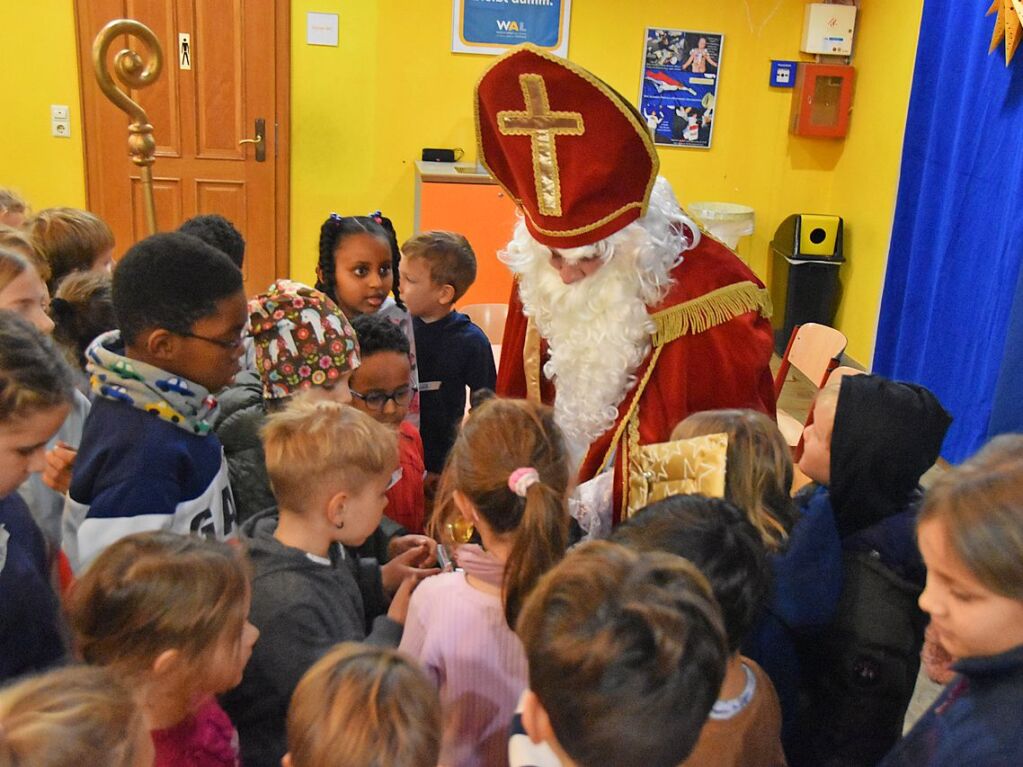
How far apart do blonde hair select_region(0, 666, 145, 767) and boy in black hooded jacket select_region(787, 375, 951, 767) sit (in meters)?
1.23

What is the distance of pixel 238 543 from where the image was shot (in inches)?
60.0

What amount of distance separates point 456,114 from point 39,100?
2.71 m

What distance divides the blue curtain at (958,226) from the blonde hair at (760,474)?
2.66 meters

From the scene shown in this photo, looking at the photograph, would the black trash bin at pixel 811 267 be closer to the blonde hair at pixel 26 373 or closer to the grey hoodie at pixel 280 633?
the grey hoodie at pixel 280 633

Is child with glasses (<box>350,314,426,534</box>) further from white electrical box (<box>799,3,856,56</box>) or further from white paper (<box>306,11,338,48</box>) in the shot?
white electrical box (<box>799,3,856,56</box>)

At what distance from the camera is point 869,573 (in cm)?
171

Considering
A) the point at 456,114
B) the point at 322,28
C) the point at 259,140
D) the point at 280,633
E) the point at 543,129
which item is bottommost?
the point at 280,633

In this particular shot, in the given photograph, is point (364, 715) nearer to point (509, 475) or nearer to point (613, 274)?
point (509, 475)

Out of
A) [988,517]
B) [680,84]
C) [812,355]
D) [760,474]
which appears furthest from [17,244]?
[680,84]

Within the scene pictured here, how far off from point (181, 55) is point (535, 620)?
588 centimetres

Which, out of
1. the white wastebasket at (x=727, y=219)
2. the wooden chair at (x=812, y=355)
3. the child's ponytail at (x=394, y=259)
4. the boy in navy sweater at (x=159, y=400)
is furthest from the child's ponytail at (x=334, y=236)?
the white wastebasket at (x=727, y=219)

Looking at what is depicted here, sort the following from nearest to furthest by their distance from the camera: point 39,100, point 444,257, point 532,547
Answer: point 532,547
point 444,257
point 39,100

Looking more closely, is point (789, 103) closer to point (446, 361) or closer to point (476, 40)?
point (476, 40)

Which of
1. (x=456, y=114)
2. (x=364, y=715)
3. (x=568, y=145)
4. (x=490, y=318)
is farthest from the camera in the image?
(x=456, y=114)
